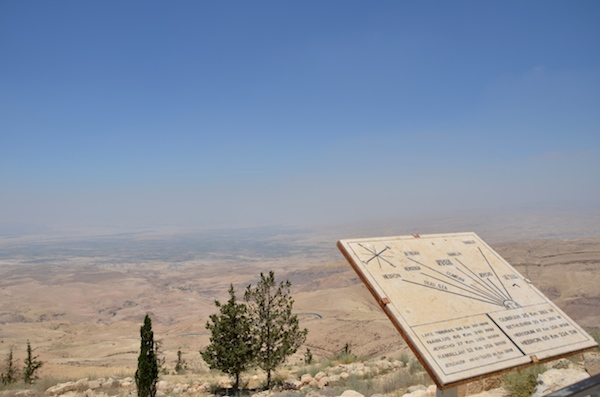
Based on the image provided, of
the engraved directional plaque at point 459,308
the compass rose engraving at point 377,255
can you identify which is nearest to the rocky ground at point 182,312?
the engraved directional plaque at point 459,308

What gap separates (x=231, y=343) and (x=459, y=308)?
1117 centimetres

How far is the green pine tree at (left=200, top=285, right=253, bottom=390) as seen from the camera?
13.2 m

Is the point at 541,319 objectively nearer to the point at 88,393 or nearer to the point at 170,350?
the point at 88,393

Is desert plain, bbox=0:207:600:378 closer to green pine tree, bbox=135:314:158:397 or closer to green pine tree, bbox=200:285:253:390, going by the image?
green pine tree, bbox=200:285:253:390

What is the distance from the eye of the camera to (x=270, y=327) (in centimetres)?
1439

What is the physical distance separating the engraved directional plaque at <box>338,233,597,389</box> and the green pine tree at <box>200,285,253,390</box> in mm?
9604

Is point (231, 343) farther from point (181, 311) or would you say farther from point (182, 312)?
point (181, 311)

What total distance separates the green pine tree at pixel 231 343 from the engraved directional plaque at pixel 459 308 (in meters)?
9.60

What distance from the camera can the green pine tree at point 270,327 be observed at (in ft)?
44.9

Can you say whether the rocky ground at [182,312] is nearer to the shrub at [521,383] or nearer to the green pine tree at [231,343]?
the green pine tree at [231,343]

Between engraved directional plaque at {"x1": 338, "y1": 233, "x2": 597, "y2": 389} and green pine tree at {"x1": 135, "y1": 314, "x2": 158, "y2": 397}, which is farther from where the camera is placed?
green pine tree at {"x1": 135, "y1": 314, "x2": 158, "y2": 397}

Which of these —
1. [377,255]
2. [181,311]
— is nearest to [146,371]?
[377,255]

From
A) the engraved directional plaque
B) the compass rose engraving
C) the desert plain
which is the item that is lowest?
the desert plain

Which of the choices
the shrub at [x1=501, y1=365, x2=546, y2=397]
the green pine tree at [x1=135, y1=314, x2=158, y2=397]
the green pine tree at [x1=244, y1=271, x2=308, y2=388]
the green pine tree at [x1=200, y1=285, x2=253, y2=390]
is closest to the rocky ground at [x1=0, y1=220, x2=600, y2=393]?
the green pine tree at [x1=200, y1=285, x2=253, y2=390]
